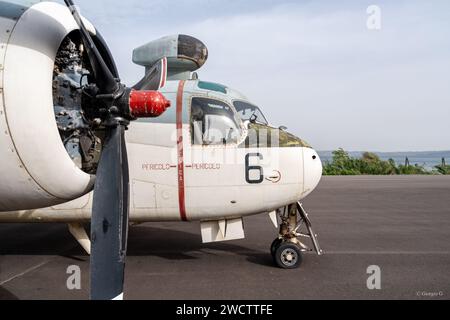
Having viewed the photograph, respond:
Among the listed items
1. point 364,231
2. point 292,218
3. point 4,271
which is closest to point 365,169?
point 364,231

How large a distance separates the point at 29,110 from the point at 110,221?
136 centimetres

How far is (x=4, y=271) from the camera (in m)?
6.20

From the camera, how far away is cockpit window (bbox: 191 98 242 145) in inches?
243

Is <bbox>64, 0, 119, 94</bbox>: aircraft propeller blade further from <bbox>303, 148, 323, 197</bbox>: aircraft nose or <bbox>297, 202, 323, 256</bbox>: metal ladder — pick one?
<bbox>297, 202, 323, 256</bbox>: metal ladder

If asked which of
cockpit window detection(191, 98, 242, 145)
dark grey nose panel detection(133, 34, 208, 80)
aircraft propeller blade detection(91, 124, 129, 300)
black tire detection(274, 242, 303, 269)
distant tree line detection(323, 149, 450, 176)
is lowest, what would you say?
distant tree line detection(323, 149, 450, 176)

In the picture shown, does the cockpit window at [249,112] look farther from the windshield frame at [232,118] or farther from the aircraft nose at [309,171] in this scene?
the aircraft nose at [309,171]

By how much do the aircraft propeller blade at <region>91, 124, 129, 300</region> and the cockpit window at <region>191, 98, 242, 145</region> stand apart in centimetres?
214

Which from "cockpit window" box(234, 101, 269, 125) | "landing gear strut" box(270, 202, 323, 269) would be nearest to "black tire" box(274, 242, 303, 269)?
"landing gear strut" box(270, 202, 323, 269)

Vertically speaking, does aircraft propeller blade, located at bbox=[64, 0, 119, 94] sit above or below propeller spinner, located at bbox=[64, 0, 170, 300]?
above

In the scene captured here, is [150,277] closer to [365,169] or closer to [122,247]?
[122,247]

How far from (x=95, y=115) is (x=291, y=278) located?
Answer: 379 centimetres

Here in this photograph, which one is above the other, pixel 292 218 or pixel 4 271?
pixel 292 218

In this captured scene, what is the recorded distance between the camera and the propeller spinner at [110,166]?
359 cm

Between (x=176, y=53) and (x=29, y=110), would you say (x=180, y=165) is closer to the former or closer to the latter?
(x=176, y=53)
